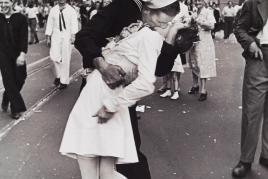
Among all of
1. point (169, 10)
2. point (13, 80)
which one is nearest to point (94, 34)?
point (169, 10)

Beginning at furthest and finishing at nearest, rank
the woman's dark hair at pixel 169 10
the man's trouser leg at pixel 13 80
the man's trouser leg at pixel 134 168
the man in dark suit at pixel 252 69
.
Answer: the man's trouser leg at pixel 13 80
the man in dark suit at pixel 252 69
the man's trouser leg at pixel 134 168
the woman's dark hair at pixel 169 10

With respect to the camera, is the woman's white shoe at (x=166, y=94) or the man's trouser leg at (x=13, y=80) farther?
the woman's white shoe at (x=166, y=94)

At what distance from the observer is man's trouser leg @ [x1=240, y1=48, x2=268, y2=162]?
5.54m

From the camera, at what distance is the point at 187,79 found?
13211mm

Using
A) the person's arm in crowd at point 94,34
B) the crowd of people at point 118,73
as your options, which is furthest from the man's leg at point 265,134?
the person's arm in crowd at point 94,34

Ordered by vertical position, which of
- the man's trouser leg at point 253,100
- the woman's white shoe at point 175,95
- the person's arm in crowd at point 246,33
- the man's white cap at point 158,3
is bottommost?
the woman's white shoe at point 175,95

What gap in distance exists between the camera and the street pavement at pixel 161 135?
5.93 meters

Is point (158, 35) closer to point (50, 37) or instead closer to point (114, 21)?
point (114, 21)

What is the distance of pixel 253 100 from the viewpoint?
555cm

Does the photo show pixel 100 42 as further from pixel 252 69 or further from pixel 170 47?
pixel 252 69

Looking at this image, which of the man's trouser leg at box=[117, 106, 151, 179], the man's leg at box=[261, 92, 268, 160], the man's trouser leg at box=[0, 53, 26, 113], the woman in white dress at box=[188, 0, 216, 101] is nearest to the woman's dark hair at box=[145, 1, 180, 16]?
the man's trouser leg at box=[117, 106, 151, 179]

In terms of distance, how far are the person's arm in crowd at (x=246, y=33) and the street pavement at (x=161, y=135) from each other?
4.42 feet

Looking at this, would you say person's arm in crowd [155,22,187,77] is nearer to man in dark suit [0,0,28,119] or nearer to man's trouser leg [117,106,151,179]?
man's trouser leg [117,106,151,179]

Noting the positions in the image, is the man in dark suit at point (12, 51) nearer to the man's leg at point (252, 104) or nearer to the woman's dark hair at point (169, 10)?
the man's leg at point (252, 104)
